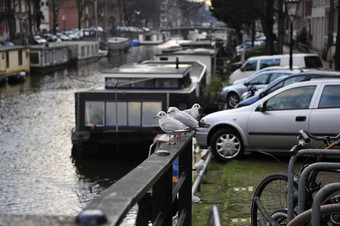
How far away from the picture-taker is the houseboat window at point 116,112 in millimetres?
24422

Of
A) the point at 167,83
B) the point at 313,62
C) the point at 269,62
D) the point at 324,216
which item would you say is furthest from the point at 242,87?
the point at 324,216

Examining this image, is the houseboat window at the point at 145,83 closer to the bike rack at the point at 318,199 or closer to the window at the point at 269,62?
the window at the point at 269,62

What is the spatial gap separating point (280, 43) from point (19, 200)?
816 inches

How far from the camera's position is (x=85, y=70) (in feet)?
199

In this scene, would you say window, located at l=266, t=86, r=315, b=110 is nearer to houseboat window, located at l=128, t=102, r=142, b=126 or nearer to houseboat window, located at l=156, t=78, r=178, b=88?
houseboat window, located at l=128, t=102, r=142, b=126

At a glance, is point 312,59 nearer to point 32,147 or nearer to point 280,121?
point 32,147

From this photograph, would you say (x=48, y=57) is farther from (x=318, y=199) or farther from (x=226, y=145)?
(x=318, y=199)

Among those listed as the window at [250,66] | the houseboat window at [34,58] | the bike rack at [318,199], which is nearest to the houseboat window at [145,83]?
the window at [250,66]

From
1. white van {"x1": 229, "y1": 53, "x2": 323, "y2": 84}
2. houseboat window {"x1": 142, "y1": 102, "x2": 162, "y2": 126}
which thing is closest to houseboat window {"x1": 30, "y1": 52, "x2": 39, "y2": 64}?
white van {"x1": 229, "y1": 53, "x2": 323, "y2": 84}

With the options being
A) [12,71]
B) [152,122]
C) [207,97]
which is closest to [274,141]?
[152,122]

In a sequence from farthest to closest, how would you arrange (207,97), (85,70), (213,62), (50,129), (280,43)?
(85,70) → (213,62) → (280,43) → (50,129) → (207,97)

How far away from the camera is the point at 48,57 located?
59469mm

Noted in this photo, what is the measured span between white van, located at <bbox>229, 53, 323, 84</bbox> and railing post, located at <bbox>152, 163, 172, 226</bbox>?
2443 centimetres

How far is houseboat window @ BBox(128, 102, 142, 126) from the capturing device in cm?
2438
